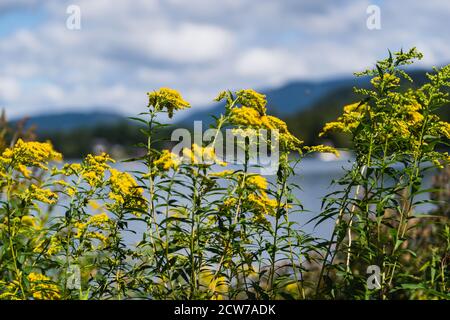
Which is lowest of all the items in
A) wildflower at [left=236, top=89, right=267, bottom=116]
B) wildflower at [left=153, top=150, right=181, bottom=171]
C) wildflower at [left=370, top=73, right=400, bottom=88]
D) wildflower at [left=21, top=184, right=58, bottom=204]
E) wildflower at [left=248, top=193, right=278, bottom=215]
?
wildflower at [left=248, top=193, right=278, bottom=215]

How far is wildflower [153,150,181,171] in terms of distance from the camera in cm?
413

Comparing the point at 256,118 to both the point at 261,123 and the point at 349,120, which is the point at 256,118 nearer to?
the point at 261,123

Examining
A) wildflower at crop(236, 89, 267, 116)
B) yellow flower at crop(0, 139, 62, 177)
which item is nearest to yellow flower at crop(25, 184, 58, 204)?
yellow flower at crop(0, 139, 62, 177)

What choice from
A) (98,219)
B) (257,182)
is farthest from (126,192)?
(257,182)

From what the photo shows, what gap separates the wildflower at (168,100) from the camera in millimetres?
4457

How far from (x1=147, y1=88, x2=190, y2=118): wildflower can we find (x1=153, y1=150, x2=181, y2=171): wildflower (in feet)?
1.25

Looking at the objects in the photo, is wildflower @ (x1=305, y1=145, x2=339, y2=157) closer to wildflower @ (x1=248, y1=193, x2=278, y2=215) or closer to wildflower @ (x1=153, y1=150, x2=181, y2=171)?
wildflower @ (x1=248, y1=193, x2=278, y2=215)

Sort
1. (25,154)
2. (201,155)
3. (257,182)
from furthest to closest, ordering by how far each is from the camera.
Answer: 1. (25,154)
2. (257,182)
3. (201,155)

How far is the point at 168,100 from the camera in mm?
4469

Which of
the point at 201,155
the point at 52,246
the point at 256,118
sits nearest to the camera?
the point at 201,155

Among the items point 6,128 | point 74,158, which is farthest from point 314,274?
point 74,158

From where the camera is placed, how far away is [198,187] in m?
4.42

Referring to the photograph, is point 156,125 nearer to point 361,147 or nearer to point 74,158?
point 361,147

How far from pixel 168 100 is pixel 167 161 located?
21.4 inches
